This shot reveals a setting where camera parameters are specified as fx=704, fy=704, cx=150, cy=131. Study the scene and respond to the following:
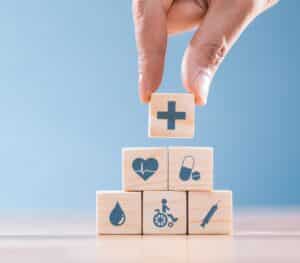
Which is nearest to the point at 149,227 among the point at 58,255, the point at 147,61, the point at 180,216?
the point at 180,216

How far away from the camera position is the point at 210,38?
1943mm

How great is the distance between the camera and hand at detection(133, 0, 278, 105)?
1921 mm

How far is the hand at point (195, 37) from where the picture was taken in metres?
1.92

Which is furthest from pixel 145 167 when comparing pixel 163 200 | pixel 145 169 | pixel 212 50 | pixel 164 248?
pixel 164 248

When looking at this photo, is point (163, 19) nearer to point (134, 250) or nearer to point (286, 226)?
point (134, 250)

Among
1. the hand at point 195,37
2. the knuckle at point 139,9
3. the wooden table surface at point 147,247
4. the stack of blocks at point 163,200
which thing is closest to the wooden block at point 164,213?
the stack of blocks at point 163,200

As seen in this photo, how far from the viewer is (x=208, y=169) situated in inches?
87.0

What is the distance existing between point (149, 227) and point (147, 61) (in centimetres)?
54

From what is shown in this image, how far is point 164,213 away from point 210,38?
573 mm

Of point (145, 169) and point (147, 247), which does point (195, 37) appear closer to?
point (145, 169)

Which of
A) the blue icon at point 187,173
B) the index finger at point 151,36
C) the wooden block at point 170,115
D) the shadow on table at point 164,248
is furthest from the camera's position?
the blue icon at point 187,173

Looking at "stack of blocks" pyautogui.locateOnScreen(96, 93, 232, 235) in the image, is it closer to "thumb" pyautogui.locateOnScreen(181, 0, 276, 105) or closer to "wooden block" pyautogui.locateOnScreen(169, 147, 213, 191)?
"wooden block" pyautogui.locateOnScreen(169, 147, 213, 191)

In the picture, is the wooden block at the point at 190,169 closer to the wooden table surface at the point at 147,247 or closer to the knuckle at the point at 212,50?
the wooden table surface at the point at 147,247

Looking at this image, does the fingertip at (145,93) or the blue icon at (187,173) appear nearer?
the fingertip at (145,93)
